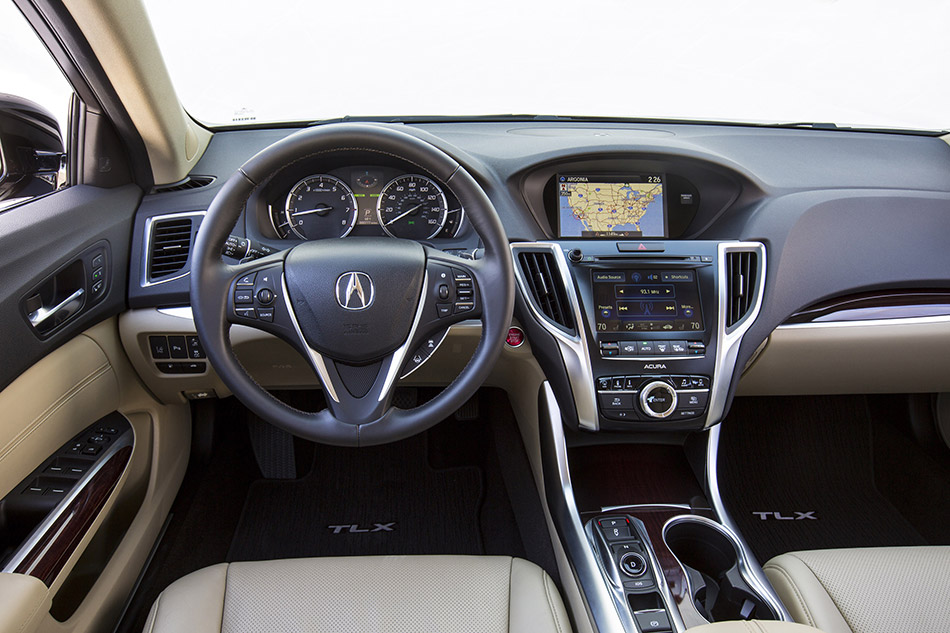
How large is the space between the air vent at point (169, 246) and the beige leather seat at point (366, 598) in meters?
0.74

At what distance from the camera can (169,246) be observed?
5.22ft

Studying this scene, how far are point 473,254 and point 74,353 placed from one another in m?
0.93

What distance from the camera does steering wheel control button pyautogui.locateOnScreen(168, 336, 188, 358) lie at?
5.19ft

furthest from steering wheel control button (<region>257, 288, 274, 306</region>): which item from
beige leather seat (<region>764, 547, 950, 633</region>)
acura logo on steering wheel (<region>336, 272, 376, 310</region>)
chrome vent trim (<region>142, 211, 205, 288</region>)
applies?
beige leather seat (<region>764, 547, 950, 633</region>)

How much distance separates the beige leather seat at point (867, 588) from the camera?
118 centimetres

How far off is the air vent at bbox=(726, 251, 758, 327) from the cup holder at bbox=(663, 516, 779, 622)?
52 cm

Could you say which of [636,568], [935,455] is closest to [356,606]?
[636,568]

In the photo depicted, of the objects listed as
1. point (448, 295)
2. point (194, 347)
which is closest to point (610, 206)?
point (448, 295)

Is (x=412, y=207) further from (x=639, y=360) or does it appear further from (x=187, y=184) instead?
(x=639, y=360)

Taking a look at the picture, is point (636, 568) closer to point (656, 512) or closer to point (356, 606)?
point (656, 512)

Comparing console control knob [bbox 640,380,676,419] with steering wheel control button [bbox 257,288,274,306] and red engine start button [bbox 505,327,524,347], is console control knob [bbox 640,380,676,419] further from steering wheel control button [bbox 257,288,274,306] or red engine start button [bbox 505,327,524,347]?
steering wheel control button [bbox 257,288,274,306]

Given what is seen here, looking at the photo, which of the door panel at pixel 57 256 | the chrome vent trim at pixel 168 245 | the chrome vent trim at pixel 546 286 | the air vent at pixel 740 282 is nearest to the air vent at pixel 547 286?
the chrome vent trim at pixel 546 286

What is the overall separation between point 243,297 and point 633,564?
40.1 inches

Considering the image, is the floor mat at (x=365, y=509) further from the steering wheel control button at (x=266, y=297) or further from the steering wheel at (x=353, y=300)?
the steering wheel control button at (x=266, y=297)
